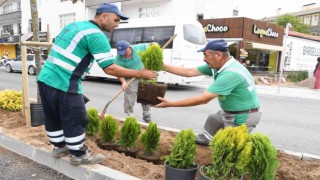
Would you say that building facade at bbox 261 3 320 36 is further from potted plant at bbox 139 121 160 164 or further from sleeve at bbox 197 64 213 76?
potted plant at bbox 139 121 160 164

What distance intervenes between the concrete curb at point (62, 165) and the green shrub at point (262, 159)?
1186 mm

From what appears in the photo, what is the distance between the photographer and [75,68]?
319 cm

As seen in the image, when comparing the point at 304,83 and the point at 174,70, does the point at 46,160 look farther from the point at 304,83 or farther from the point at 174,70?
the point at 304,83

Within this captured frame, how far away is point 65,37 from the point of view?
3.15m

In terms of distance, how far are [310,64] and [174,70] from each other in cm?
2889

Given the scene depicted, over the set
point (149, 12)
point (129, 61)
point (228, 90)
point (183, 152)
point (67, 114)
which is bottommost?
point (183, 152)

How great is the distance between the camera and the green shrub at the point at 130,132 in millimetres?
4070

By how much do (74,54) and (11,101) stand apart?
11.4 ft

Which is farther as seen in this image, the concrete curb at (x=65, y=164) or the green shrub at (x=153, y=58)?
the green shrub at (x=153, y=58)

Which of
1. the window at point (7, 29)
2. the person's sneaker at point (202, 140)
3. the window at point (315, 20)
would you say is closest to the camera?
the person's sneaker at point (202, 140)

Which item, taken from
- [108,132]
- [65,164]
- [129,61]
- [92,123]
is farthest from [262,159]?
[129,61]

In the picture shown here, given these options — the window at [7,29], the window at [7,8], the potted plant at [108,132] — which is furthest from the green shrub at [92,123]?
the window at [7,8]

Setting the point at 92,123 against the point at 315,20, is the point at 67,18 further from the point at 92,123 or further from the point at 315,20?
the point at 315,20

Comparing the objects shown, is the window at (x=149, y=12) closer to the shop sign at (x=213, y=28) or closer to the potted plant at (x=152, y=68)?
the shop sign at (x=213, y=28)
